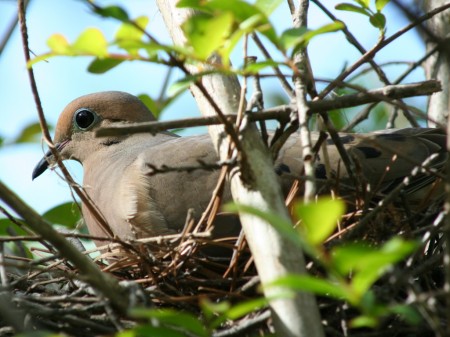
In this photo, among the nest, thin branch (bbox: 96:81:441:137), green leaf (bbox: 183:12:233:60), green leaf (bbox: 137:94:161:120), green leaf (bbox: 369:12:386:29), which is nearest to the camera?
green leaf (bbox: 183:12:233:60)

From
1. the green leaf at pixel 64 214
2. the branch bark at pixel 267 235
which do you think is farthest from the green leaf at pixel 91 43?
the green leaf at pixel 64 214

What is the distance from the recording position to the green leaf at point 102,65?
1.76 meters

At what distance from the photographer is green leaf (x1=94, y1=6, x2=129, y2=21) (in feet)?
4.90

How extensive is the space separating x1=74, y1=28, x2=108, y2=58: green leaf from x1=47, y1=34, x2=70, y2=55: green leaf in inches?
0.9

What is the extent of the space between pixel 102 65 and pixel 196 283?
1.03m

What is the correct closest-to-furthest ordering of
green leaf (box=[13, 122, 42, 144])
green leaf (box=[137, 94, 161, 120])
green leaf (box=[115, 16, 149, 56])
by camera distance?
green leaf (box=[115, 16, 149, 56]) < green leaf (box=[13, 122, 42, 144]) < green leaf (box=[137, 94, 161, 120])

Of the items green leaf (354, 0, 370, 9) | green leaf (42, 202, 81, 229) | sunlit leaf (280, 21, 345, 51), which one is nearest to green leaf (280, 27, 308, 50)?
sunlit leaf (280, 21, 345, 51)

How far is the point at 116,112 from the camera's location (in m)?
3.98

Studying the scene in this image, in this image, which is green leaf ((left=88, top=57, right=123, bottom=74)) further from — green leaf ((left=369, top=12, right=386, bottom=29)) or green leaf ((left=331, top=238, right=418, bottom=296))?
green leaf ((left=369, top=12, right=386, bottom=29))

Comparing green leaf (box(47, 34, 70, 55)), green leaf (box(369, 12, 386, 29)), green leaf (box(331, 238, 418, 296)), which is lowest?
green leaf (box(331, 238, 418, 296))

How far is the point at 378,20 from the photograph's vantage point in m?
2.37

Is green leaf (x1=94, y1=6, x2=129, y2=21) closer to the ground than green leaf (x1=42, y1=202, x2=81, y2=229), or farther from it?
closer to the ground

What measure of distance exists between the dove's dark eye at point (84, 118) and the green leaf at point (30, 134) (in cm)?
67

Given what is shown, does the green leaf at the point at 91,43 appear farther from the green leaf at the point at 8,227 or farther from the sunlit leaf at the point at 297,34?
the green leaf at the point at 8,227
